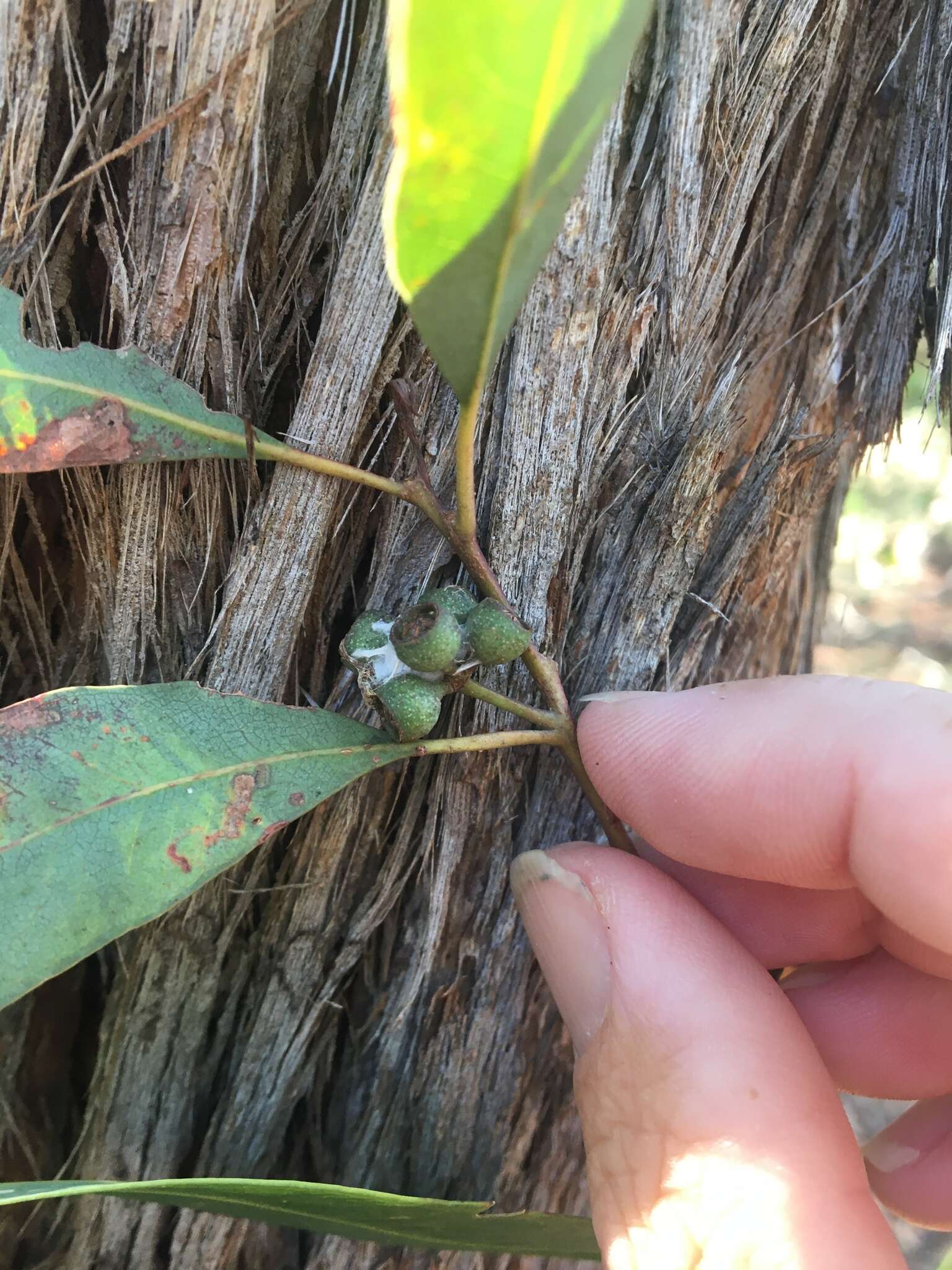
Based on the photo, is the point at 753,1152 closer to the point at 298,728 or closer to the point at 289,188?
the point at 298,728

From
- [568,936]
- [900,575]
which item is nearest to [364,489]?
[568,936]

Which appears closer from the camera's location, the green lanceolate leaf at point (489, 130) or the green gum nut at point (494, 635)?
the green lanceolate leaf at point (489, 130)

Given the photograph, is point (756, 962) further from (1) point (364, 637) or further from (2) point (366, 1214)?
(1) point (364, 637)

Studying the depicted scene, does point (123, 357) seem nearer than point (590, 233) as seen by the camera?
Yes

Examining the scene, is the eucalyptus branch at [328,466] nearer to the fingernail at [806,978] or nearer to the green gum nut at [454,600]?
the green gum nut at [454,600]

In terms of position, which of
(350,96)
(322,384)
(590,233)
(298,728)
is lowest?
(298,728)

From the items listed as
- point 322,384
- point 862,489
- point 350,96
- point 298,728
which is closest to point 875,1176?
point 298,728

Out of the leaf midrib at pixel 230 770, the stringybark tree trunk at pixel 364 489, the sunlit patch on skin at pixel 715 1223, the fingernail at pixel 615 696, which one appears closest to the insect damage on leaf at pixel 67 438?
the stringybark tree trunk at pixel 364 489
